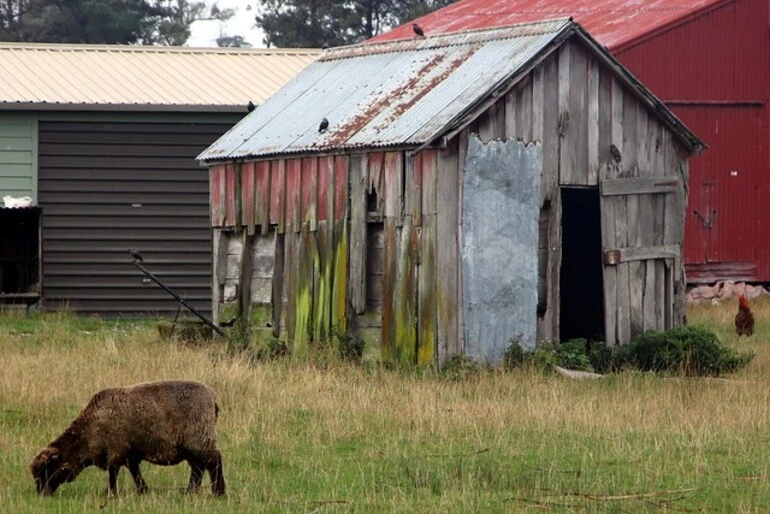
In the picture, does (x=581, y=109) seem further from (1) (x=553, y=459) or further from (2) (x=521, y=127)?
(1) (x=553, y=459)

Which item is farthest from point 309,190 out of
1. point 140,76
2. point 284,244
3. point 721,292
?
point 721,292

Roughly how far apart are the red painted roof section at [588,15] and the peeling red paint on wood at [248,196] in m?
5.59

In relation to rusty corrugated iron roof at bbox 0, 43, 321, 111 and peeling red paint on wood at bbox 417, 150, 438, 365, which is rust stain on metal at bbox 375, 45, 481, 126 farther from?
rusty corrugated iron roof at bbox 0, 43, 321, 111

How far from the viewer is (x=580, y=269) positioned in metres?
21.7

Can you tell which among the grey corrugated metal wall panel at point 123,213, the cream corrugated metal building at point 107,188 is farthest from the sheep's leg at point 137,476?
the grey corrugated metal wall panel at point 123,213

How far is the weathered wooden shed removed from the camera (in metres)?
18.2

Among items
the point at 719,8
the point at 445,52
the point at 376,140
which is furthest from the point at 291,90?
the point at 719,8

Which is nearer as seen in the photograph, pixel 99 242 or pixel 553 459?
pixel 553 459

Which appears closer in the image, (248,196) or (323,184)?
(323,184)

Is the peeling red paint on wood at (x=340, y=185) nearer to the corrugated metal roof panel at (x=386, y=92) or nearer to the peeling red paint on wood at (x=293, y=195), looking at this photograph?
the corrugated metal roof panel at (x=386, y=92)

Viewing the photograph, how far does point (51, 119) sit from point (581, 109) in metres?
11.9

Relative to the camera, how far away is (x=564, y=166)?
62.3 feet

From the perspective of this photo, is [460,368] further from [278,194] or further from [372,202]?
[278,194]

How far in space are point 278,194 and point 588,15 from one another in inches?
536
